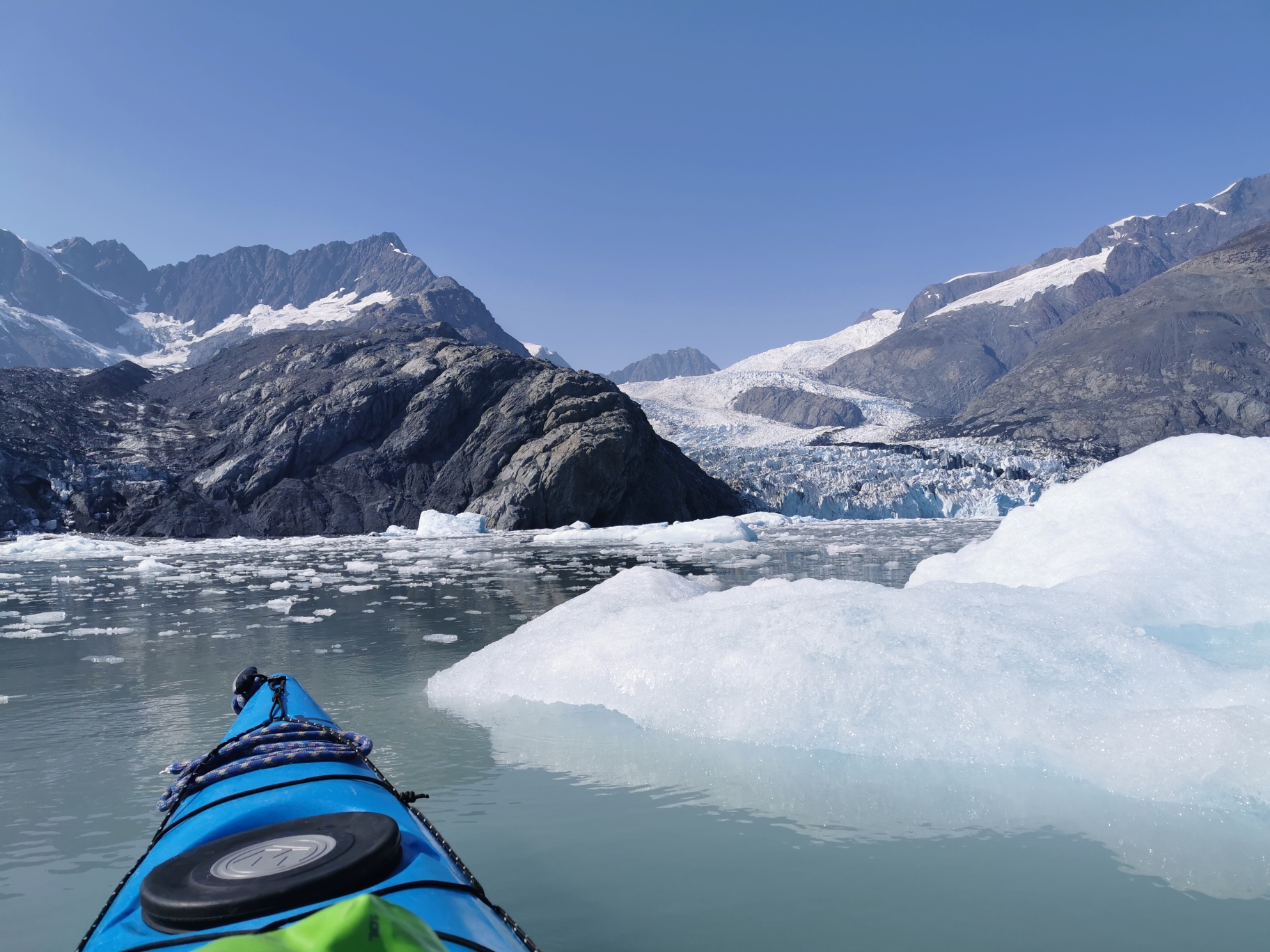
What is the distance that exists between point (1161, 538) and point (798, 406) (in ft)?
401

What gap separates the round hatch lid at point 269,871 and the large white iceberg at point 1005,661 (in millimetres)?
3126

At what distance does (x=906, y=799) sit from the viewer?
12.2ft

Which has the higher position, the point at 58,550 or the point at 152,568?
the point at 58,550

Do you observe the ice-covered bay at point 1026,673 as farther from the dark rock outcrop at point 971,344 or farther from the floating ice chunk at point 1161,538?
the dark rock outcrop at point 971,344

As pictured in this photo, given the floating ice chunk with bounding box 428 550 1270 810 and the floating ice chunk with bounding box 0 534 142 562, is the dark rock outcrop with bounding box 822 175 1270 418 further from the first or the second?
the floating ice chunk with bounding box 428 550 1270 810

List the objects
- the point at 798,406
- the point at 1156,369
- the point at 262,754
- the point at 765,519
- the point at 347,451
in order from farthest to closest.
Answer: the point at 798,406 < the point at 1156,369 < the point at 347,451 < the point at 765,519 < the point at 262,754

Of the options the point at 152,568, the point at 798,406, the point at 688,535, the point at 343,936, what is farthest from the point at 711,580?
the point at 798,406

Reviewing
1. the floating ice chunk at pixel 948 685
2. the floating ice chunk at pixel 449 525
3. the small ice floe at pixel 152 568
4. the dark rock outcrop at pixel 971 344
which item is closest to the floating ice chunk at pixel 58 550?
the small ice floe at pixel 152 568

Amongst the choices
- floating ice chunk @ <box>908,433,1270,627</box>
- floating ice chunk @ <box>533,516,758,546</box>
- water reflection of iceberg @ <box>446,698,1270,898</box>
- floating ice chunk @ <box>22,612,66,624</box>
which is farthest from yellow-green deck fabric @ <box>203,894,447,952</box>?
floating ice chunk @ <box>533,516,758,546</box>

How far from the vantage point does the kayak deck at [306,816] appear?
5.48 ft

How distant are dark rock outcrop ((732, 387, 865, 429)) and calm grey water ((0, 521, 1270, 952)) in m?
119

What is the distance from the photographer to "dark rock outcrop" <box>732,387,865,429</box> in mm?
124125

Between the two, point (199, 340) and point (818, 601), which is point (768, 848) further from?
point (199, 340)

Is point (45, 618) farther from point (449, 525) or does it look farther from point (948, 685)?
point (449, 525)
